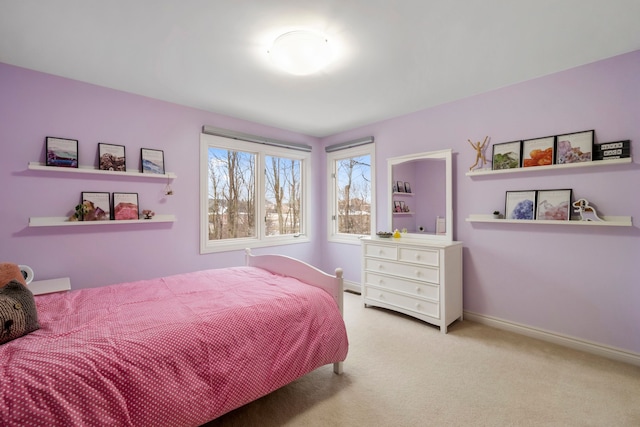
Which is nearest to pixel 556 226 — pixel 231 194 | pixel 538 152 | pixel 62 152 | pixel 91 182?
pixel 538 152

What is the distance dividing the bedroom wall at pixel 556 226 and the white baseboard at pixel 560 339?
4 centimetres

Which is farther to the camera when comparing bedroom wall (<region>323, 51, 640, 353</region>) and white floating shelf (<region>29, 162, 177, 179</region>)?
white floating shelf (<region>29, 162, 177, 179</region>)

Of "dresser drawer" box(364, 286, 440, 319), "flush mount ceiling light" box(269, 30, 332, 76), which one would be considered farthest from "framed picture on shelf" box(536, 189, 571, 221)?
"flush mount ceiling light" box(269, 30, 332, 76)

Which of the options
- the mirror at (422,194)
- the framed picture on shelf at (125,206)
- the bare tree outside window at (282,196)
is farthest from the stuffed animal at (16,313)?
the mirror at (422,194)

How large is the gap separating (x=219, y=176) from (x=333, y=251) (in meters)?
2.01

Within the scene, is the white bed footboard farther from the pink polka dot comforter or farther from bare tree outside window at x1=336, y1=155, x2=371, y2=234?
bare tree outside window at x1=336, y1=155, x2=371, y2=234

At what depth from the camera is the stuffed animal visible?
1320 mm

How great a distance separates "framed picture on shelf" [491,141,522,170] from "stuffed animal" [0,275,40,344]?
3.64 metres

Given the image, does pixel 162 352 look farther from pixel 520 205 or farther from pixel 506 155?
pixel 506 155

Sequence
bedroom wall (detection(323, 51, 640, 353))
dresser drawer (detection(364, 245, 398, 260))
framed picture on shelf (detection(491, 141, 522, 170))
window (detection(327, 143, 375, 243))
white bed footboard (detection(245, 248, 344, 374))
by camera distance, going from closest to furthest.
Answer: white bed footboard (detection(245, 248, 344, 374))
bedroom wall (detection(323, 51, 640, 353))
framed picture on shelf (detection(491, 141, 522, 170))
dresser drawer (detection(364, 245, 398, 260))
window (detection(327, 143, 375, 243))


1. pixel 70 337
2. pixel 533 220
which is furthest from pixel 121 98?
pixel 533 220

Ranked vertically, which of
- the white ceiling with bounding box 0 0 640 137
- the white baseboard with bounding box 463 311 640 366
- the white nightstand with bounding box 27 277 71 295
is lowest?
the white baseboard with bounding box 463 311 640 366

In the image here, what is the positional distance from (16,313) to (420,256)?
298cm

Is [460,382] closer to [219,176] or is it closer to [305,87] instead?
[305,87]
